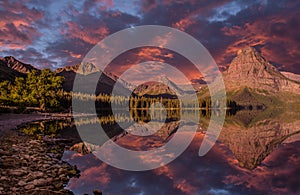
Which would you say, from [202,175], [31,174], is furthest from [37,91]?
[202,175]

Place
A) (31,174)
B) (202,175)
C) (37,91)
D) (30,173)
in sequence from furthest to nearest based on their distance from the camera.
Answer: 1. (37,91)
2. (202,175)
3. (30,173)
4. (31,174)

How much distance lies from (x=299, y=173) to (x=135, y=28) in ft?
144

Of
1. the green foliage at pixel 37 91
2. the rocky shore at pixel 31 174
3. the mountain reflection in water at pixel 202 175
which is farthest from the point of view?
the green foliage at pixel 37 91

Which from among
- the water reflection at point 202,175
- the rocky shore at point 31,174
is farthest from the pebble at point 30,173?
the water reflection at point 202,175

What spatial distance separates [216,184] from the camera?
1341 centimetres

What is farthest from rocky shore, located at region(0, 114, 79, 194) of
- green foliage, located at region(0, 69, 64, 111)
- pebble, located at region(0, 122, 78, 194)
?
green foliage, located at region(0, 69, 64, 111)

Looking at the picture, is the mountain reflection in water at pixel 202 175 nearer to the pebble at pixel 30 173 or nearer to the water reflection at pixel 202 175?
the water reflection at pixel 202 175

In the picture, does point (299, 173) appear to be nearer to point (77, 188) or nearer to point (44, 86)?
point (77, 188)

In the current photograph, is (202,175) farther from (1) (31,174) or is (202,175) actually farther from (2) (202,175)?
(1) (31,174)

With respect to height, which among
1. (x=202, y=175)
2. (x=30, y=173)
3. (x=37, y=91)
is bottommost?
(x=202, y=175)

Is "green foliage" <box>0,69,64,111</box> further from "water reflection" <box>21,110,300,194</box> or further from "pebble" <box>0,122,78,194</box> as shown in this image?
"pebble" <box>0,122,78,194</box>

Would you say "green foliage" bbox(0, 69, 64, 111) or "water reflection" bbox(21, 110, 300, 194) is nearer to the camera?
"water reflection" bbox(21, 110, 300, 194)

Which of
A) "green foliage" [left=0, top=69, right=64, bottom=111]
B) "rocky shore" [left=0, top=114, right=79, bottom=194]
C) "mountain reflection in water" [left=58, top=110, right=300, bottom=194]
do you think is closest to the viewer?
"rocky shore" [left=0, top=114, right=79, bottom=194]

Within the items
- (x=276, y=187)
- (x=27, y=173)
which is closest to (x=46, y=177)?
(x=27, y=173)
